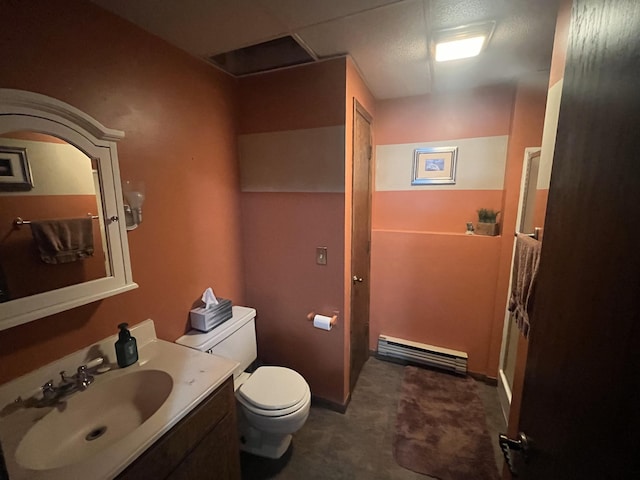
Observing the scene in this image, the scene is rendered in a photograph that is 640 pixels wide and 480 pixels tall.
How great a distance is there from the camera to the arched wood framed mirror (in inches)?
36.5

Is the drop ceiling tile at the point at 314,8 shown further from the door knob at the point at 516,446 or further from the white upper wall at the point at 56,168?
the door knob at the point at 516,446

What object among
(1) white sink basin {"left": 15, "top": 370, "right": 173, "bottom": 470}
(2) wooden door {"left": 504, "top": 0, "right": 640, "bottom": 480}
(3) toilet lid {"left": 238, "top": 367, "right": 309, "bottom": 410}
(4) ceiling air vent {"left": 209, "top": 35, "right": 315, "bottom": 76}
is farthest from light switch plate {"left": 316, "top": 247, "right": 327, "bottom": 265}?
(2) wooden door {"left": 504, "top": 0, "right": 640, "bottom": 480}

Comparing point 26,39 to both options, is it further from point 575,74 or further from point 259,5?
point 575,74

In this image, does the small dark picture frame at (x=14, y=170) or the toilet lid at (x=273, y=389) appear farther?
the toilet lid at (x=273, y=389)

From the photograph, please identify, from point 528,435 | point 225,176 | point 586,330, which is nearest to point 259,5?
point 225,176

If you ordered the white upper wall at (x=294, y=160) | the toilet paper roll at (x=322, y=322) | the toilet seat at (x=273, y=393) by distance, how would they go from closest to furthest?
the toilet seat at (x=273, y=393)
the white upper wall at (x=294, y=160)
the toilet paper roll at (x=322, y=322)

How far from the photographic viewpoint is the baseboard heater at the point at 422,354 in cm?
234

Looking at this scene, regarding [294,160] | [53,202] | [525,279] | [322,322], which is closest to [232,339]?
[322,322]

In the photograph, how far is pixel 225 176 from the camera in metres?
1.88

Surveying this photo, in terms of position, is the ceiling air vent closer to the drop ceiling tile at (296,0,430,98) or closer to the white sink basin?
the drop ceiling tile at (296,0,430,98)

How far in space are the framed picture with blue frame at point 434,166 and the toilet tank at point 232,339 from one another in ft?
5.95

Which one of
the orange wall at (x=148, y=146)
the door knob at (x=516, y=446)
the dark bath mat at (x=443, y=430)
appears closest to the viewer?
the door knob at (x=516, y=446)

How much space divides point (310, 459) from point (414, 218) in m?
1.98

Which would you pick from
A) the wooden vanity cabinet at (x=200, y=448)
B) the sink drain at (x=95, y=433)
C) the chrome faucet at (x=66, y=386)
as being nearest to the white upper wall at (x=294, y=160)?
the wooden vanity cabinet at (x=200, y=448)
